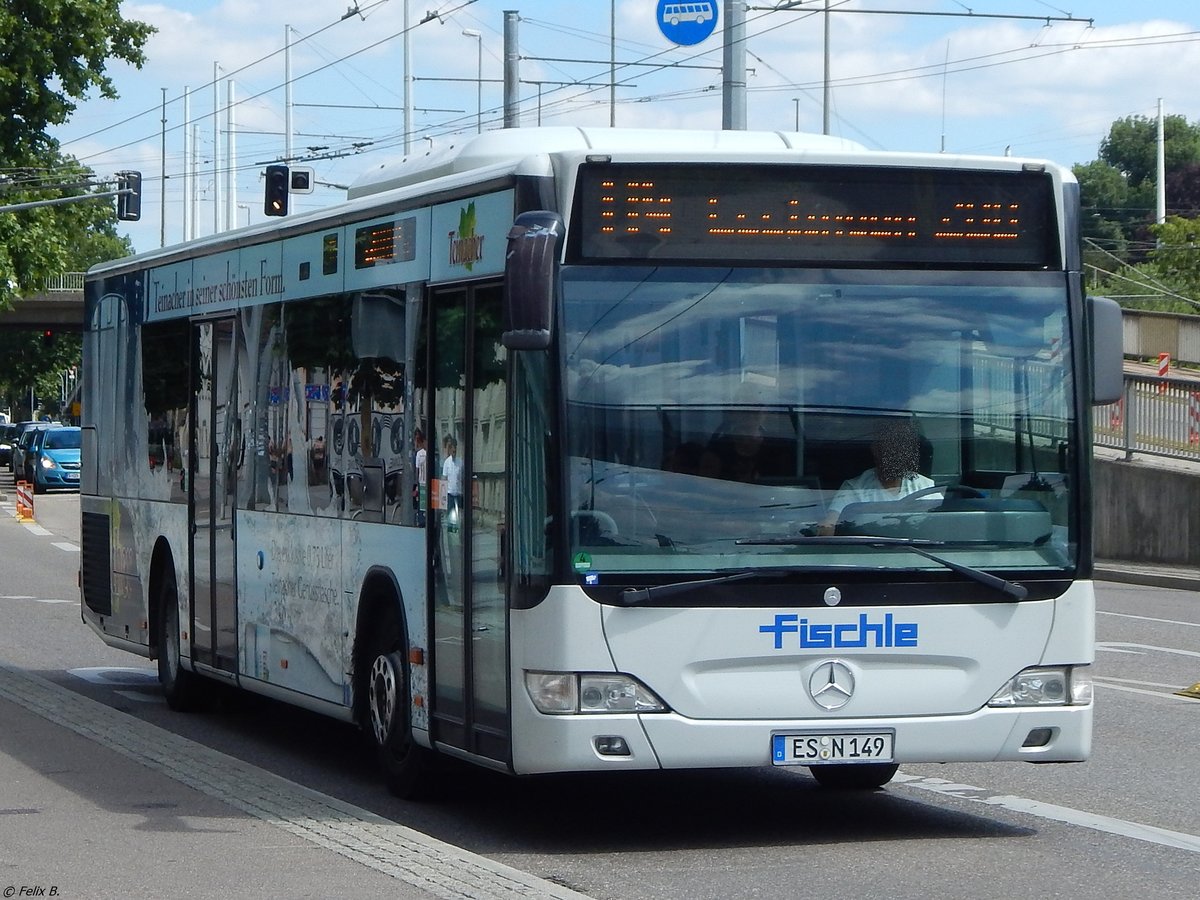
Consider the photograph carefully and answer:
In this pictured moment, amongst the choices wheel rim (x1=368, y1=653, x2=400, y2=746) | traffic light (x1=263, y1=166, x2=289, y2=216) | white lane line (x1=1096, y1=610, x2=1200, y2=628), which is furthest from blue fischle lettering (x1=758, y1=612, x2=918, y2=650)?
traffic light (x1=263, y1=166, x2=289, y2=216)

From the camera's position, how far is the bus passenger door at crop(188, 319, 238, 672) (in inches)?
491

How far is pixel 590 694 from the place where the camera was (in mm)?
8148

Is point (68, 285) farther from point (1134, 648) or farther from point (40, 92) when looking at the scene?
point (1134, 648)

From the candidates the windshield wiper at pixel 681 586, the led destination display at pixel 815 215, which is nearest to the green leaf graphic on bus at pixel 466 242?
the led destination display at pixel 815 215

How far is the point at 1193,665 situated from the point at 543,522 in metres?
9.75

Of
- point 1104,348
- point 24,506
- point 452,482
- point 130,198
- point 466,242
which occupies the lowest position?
point 24,506

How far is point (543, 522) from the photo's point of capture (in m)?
8.19

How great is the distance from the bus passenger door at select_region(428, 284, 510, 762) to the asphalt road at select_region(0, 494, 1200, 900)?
54 cm

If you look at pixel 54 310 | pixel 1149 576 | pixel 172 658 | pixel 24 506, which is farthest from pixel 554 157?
pixel 54 310

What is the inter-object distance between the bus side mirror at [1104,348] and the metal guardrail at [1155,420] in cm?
2089

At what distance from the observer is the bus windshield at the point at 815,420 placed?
8203 mm

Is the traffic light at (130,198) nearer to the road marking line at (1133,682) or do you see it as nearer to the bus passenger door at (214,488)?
the bus passenger door at (214,488)

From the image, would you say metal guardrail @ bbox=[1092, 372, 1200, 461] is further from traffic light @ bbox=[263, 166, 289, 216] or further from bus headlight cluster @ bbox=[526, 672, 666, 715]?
bus headlight cluster @ bbox=[526, 672, 666, 715]

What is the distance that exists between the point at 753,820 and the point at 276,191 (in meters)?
28.7
